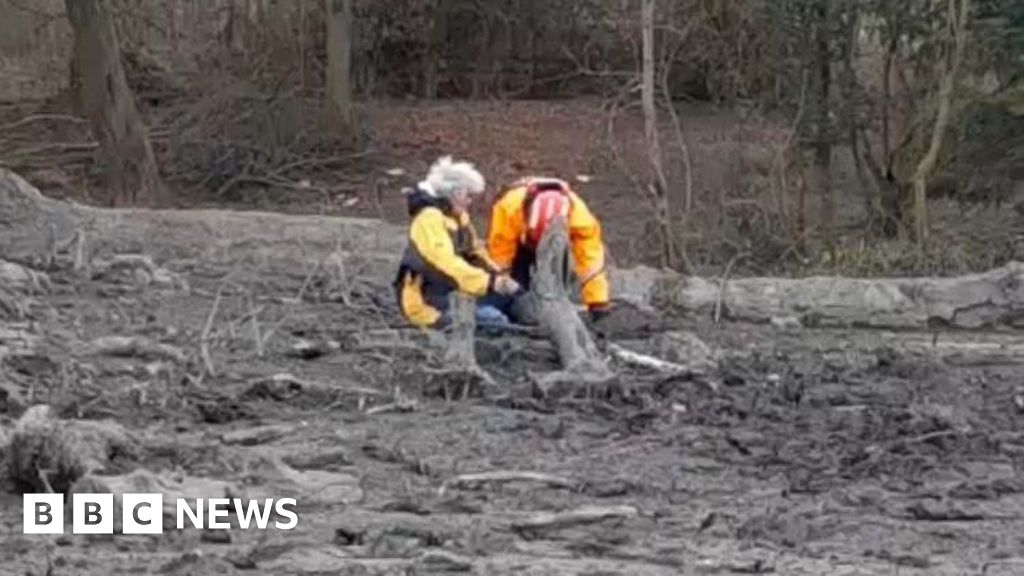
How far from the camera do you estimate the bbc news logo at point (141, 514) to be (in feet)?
27.6

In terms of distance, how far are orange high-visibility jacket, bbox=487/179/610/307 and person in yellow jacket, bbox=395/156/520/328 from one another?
154mm

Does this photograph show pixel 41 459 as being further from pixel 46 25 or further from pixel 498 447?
pixel 46 25

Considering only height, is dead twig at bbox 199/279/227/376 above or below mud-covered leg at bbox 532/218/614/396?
below

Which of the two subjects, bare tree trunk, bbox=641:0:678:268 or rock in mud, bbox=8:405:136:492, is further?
bare tree trunk, bbox=641:0:678:268

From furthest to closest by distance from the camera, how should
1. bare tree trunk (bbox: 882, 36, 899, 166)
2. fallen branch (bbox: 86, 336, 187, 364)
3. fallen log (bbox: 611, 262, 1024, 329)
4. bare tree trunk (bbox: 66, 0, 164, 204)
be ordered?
bare tree trunk (bbox: 66, 0, 164, 204) < bare tree trunk (bbox: 882, 36, 899, 166) < fallen log (bbox: 611, 262, 1024, 329) < fallen branch (bbox: 86, 336, 187, 364)

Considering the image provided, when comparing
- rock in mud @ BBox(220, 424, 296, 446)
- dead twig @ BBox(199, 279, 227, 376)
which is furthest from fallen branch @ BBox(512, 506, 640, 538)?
dead twig @ BBox(199, 279, 227, 376)

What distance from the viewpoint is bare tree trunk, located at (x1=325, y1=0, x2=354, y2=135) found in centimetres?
2631

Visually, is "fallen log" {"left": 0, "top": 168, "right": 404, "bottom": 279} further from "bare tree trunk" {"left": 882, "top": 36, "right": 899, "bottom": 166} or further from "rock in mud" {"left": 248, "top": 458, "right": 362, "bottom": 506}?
"rock in mud" {"left": 248, "top": 458, "right": 362, "bottom": 506}

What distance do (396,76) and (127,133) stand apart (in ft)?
18.0

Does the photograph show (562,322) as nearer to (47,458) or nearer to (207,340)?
(207,340)

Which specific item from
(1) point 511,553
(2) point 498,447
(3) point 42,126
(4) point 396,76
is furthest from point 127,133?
(1) point 511,553

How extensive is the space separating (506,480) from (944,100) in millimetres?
10163

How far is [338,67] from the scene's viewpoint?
1038 inches

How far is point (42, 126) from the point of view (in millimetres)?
26719
